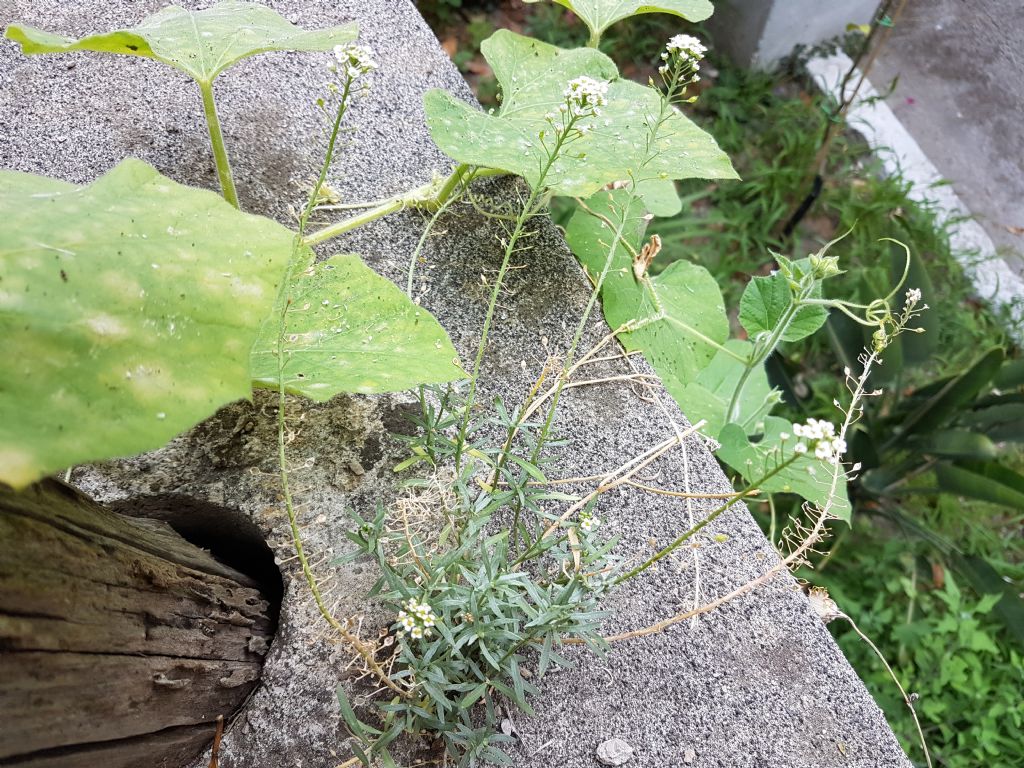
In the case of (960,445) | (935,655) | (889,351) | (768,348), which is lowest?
(935,655)

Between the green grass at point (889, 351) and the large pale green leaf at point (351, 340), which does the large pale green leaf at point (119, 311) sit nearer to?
the large pale green leaf at point (351, 340)

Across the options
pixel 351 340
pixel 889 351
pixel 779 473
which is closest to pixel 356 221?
pixel 351 340

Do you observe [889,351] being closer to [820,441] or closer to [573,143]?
[573,143]

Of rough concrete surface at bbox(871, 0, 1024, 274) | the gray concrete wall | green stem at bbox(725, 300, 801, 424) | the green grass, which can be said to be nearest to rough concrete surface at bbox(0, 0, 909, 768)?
green stem at bbox(725, 300, 801, 424)

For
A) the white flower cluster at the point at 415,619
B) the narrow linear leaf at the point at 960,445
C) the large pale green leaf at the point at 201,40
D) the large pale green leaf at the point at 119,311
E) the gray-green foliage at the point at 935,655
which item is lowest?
the gray-green foliage at the point at 935,655

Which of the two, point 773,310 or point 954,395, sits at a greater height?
point 773,310

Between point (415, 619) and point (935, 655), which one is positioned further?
point (935, 655)

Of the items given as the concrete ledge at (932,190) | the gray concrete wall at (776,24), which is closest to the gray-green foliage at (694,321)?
the concrete ledge at (932,190)
